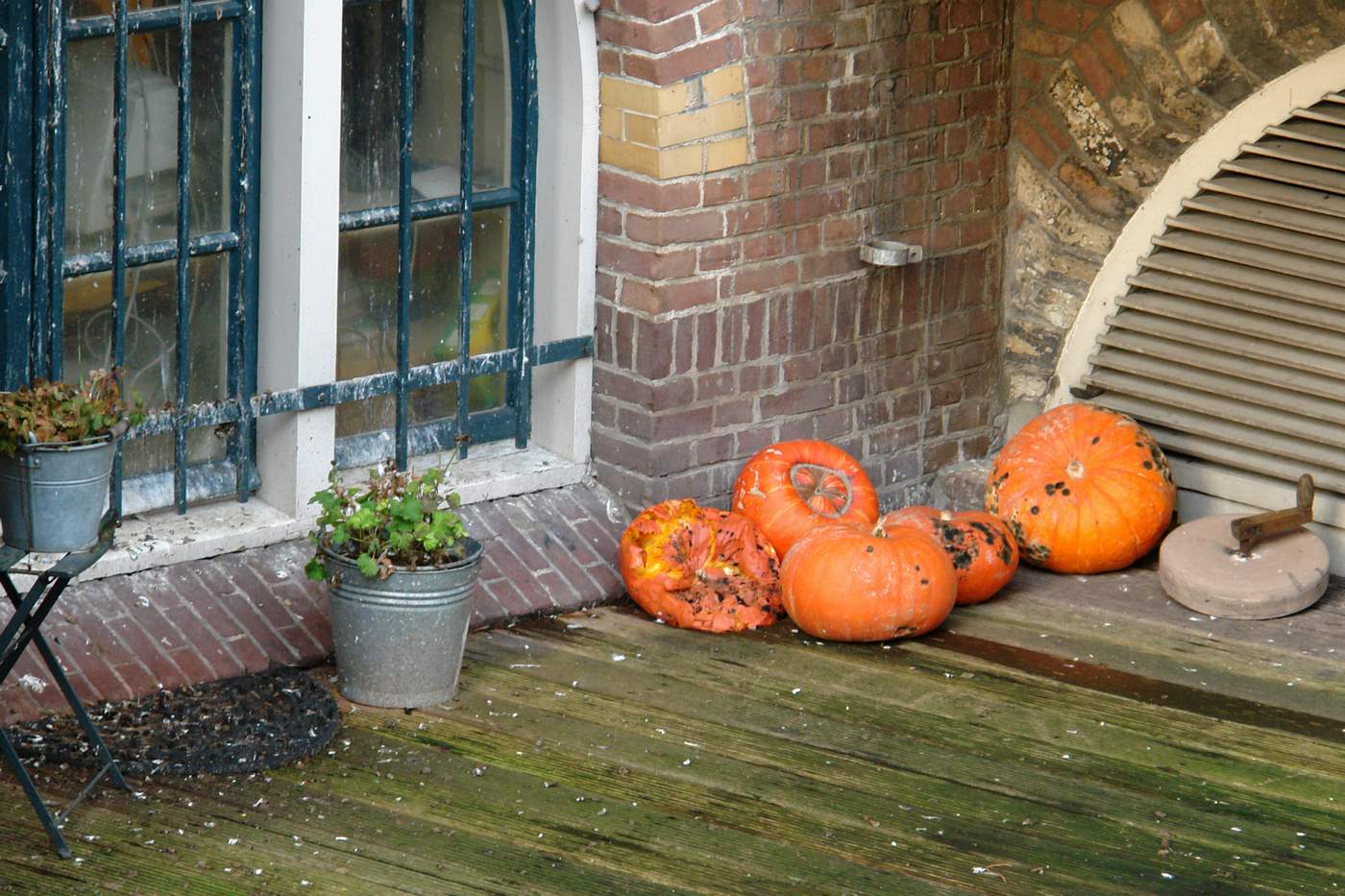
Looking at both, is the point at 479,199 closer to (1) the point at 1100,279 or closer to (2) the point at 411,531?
(2) the point at 411,531

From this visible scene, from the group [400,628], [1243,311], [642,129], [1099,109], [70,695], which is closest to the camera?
[70,695]

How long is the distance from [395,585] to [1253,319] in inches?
116

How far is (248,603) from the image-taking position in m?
5.29

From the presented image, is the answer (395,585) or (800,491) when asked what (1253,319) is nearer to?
(800,491)

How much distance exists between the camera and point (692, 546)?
19.0 feet

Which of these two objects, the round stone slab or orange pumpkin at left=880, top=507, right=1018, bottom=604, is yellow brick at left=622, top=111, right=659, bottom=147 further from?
the round stone slab

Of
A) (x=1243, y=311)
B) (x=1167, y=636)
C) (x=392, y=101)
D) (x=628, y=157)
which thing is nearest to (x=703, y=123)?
(x=628, y=157)

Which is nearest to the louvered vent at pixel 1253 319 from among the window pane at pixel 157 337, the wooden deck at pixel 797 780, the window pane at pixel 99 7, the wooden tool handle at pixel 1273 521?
the wooden tool handle at pixel 1273 521

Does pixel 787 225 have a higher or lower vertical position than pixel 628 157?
lower

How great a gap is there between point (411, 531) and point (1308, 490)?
2.83 m

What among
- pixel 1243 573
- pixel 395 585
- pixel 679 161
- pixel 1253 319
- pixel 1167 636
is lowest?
pixel 1167 636

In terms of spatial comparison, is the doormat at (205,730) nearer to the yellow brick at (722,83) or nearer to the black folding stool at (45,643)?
the black folding stool at (45,643)

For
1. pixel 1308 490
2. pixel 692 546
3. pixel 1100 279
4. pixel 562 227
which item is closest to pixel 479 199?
pixel 562 227

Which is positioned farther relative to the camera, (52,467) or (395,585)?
(395,585)
